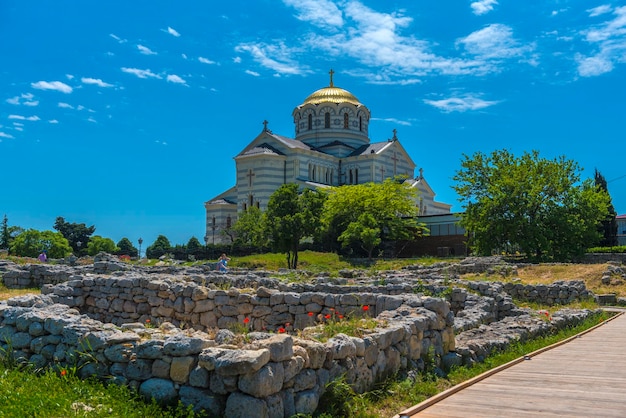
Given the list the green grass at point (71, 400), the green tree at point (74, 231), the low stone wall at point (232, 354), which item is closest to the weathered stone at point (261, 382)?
the low stone wall at point (232, 354)

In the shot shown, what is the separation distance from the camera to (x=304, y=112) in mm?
78250

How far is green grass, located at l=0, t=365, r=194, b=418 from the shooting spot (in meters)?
6.04

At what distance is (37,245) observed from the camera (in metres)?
58.8

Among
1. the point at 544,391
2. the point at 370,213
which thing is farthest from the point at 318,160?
the point at 544,391

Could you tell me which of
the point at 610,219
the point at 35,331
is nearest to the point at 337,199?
the point at 610,219

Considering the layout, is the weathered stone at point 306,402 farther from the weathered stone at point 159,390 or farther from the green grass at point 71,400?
the weathered stone at point 159,390

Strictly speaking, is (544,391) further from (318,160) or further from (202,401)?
(318,160)

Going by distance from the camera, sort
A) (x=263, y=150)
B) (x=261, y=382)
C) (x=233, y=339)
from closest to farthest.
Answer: (x=261, y=382) → (x=233, y=339) → (x=263, y=150)

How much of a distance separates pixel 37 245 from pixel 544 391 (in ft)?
193

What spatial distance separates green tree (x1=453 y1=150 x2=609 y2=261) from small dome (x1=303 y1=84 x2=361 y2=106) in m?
38.3

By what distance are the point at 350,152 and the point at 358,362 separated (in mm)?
69438

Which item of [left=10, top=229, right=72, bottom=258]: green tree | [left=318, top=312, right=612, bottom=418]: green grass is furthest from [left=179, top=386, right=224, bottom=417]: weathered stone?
[left=10, top=229, right=72, bottom=258]: green tree

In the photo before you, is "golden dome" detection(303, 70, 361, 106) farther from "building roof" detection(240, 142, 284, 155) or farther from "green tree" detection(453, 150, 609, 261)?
"green tree" detection(453, 150, 609, 261)

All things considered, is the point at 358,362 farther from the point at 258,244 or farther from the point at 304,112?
the point at 304,112
